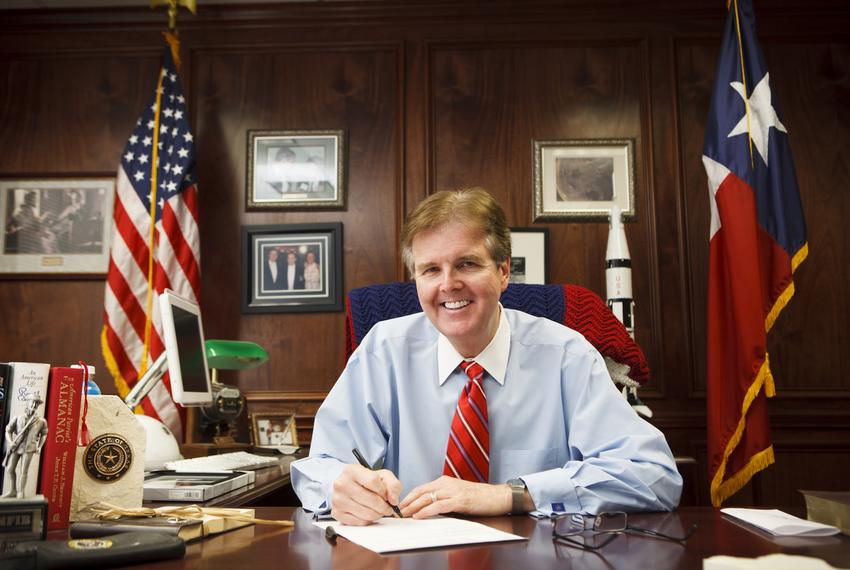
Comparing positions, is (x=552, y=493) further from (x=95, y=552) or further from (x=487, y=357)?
(x=95, y=552)

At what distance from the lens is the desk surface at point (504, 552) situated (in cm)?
87

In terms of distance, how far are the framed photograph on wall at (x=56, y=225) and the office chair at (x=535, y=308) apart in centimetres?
227

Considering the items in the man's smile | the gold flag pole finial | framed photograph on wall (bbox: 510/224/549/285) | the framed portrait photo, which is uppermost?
the gold flag pole finial

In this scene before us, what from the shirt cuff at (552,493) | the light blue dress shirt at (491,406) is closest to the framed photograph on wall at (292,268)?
the light blue dress shirt at (491,406)

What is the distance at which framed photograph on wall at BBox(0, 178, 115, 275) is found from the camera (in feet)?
12.3

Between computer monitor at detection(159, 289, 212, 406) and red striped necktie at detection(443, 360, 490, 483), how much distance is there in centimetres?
87

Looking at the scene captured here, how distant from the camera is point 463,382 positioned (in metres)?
1.65

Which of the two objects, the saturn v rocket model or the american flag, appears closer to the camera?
the saturn v rocket model

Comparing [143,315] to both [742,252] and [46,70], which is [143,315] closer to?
[46,70]

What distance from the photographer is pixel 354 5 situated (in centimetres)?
381

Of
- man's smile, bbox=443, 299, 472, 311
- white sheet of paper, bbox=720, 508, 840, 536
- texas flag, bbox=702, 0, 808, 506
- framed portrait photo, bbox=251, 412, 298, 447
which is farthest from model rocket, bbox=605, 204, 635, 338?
white sheet of paper, bbox=720, 508, 840, 536

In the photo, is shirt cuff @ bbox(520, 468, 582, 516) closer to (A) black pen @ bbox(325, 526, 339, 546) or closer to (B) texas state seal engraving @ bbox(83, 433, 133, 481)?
(A) black pen @ bbox(325, 526, 339, 546)

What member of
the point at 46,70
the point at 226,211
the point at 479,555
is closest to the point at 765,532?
the point at 479,555

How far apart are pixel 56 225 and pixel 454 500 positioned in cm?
329
